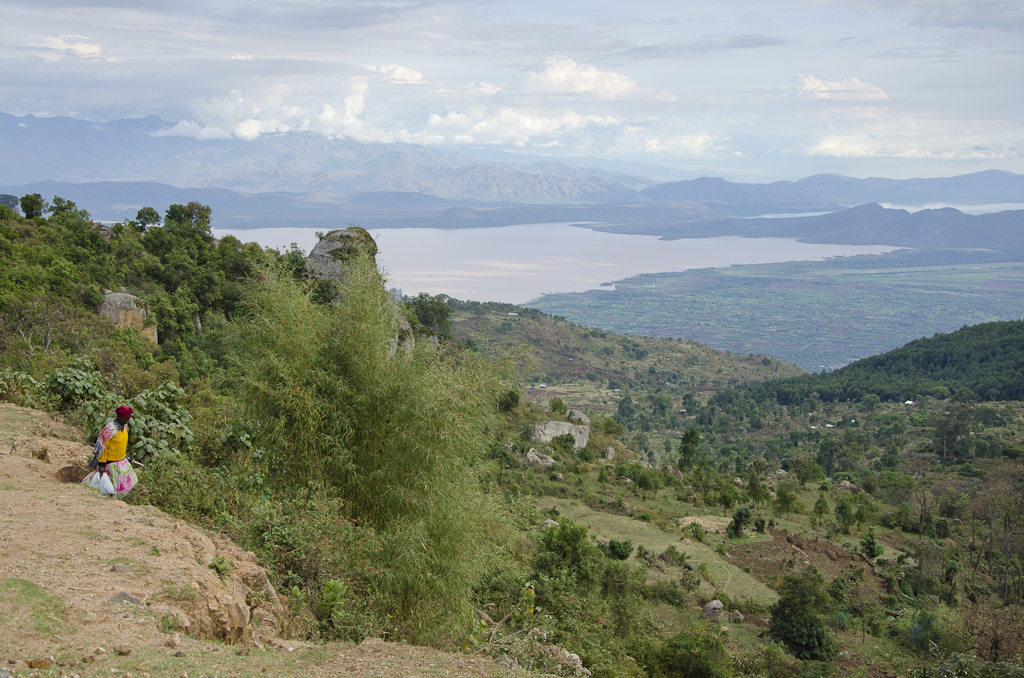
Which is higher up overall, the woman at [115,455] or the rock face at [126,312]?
the rock face at [126,312]

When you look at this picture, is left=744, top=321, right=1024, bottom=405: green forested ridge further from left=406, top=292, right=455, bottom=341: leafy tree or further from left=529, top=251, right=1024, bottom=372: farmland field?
left=529, top=251, right=1024, bottom=372: farmland field

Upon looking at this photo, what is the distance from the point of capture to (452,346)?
779cm

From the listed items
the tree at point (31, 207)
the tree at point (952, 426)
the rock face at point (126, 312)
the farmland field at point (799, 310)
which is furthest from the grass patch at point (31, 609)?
the farmland field at point (799, 310)

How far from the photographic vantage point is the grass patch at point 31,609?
3.84m

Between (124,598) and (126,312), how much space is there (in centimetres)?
1787

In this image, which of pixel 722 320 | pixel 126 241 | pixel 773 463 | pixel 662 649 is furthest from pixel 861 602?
pixel 722 320

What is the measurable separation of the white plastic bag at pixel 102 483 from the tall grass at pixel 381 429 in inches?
61.6

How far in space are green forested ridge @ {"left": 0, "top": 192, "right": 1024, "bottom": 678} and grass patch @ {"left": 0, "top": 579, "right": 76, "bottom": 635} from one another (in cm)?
205

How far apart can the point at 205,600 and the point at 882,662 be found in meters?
12.5

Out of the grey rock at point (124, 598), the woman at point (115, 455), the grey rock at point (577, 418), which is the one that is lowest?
the grey rock at point (577, 418)

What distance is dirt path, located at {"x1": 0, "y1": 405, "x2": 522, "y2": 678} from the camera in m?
3.84

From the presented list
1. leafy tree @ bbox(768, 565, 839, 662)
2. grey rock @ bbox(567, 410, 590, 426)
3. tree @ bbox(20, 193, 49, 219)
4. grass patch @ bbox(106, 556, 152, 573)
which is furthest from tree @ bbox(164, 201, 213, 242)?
leafy tree @ bbox(768, 565, 839, 662)

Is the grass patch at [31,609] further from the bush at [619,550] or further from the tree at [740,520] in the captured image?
the tree at [740,520]

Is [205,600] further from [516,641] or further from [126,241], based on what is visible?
[126,241]
